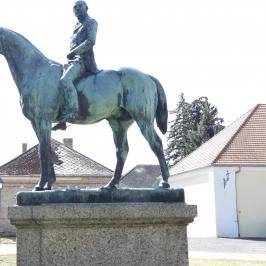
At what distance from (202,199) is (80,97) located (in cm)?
2298

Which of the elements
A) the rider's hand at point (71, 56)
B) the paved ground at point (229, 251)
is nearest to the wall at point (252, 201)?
the paved ground at point (229, 251)

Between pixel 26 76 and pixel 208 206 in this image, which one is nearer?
pixel 26 76

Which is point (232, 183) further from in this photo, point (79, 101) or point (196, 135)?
point (196, 135)

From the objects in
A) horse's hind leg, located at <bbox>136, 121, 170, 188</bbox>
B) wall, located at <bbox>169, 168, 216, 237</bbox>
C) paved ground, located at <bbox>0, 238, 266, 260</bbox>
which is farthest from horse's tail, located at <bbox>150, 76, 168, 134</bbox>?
wall, located at <bbox>169, 168, 216, 237</bbox>

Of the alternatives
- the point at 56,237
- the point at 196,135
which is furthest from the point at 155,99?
the point at 196,135

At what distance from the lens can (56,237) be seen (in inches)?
233

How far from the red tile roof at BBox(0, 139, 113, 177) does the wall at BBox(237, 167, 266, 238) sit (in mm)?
10449

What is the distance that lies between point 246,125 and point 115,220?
2537 centimetres

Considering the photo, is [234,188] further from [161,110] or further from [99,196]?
[99,196]

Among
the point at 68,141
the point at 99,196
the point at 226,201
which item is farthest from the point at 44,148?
the point at 68,141

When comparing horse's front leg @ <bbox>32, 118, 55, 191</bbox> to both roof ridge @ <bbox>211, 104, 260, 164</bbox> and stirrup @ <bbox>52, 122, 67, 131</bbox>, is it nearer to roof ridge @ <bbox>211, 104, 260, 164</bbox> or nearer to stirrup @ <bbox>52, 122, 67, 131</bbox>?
stirrup @ <bbox>52, 122, 67, 131</bbox>

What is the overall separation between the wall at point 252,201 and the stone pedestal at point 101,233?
20.7 meters

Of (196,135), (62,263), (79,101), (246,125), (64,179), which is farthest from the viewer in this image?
(196,135)

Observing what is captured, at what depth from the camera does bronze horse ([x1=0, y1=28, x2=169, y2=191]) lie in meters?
6.41
